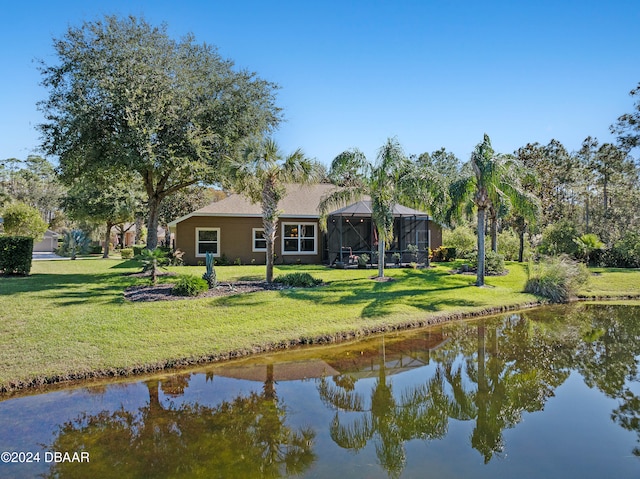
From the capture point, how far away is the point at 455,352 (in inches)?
328

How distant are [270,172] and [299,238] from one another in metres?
8.88

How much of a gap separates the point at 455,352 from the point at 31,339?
8.52 m

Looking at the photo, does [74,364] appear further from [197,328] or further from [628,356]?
[628,356]

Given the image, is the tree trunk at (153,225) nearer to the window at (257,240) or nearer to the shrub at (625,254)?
the window at (257,240)

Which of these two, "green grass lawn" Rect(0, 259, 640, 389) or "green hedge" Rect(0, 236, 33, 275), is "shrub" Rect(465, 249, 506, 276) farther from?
"green hedge" Rect(0, 236, 33, 275)

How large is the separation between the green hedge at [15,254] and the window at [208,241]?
23.9 feet

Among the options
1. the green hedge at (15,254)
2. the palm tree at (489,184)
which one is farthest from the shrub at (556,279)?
the green hedge at (15,254)

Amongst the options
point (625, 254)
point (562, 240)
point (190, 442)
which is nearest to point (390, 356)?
point (190, 442)

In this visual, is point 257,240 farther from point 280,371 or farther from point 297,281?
point 280,371

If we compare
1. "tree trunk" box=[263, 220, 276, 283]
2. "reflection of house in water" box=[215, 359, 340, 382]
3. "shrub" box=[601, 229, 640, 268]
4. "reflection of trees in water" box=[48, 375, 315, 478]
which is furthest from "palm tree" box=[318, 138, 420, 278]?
"shrub" box=[601, 229, 640, 268]

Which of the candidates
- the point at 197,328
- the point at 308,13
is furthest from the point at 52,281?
the point at 308,13

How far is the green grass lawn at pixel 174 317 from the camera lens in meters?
7.17

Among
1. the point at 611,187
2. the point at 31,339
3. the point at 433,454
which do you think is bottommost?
the point at 433,454

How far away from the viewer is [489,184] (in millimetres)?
14266
